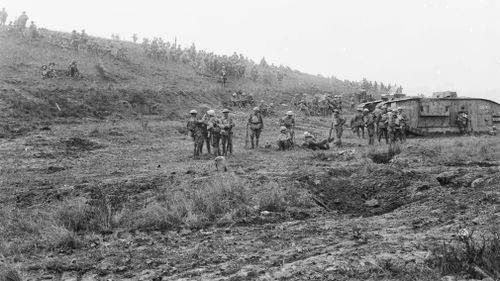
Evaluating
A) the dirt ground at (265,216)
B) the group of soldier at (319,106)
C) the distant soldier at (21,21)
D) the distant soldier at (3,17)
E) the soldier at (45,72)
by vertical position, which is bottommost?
the dirt ground at (265,216)

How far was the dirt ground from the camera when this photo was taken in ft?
18.5

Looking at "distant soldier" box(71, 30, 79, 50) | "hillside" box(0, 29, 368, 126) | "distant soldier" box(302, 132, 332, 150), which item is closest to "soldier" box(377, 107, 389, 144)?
"distant soldier" box(302, 132, 332, 150)

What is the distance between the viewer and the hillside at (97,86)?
71.4ft

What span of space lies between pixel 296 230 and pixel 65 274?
11.0ft

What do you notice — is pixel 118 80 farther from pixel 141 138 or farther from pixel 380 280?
pixel 380 280

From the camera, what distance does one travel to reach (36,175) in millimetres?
11930

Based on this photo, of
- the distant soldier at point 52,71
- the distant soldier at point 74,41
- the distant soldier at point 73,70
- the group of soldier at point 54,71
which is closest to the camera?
the group of soldier at point 54,71

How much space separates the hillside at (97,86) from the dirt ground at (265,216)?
7802 mm

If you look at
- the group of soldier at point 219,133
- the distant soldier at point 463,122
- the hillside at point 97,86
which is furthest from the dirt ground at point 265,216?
the distant soldier at point 463,122

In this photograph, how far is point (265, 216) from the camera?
796cm

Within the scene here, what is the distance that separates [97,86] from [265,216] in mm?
20211

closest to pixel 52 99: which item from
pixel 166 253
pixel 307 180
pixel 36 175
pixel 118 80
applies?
pixel 118 80

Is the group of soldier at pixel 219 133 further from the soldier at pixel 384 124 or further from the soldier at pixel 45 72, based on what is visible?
the soldier at pixel 45 72

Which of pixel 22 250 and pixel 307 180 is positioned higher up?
pixel 307 180
